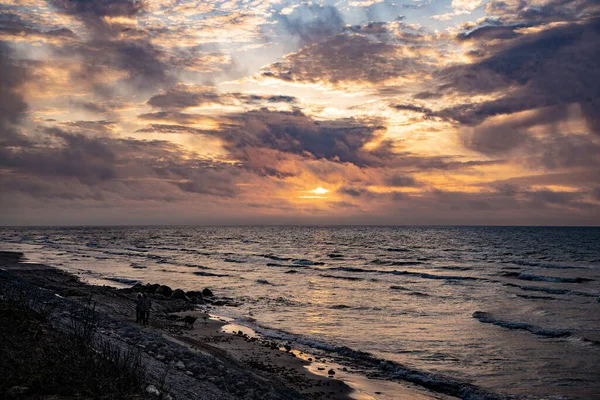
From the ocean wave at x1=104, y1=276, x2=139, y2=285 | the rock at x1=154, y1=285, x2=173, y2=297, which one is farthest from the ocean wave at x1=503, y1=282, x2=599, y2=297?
the ocean wave at x1=104, y1=276, x2=139, y2=285

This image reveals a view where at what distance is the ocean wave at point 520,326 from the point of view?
24.0m

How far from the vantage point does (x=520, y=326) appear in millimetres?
26000

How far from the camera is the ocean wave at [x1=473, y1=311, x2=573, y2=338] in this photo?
2397cm

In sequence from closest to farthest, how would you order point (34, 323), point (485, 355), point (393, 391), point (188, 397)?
point (188, 397) < point (34, 323) < point (393, 391) < point (485, 355)

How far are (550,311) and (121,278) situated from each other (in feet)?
129

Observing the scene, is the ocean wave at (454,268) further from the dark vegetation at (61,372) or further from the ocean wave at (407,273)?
the dark vegetation at (61,372)

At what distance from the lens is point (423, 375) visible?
17328 millimetres

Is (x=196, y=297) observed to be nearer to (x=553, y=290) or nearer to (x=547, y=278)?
(x=553, y=290)

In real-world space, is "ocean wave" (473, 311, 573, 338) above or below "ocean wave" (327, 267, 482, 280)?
above

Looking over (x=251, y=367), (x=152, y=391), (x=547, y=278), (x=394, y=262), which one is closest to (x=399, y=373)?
(x=251, y=367)

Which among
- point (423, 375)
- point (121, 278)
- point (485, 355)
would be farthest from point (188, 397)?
point (121, 278)

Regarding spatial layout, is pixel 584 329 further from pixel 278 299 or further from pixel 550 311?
pixel 278 299

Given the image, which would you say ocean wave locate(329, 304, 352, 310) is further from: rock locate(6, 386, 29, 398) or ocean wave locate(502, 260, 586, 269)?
ocean wave locate(502, 260, 586, 269)

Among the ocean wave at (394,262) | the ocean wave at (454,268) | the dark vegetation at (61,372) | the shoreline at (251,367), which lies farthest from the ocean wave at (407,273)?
the dark vegetation at (61,372)
